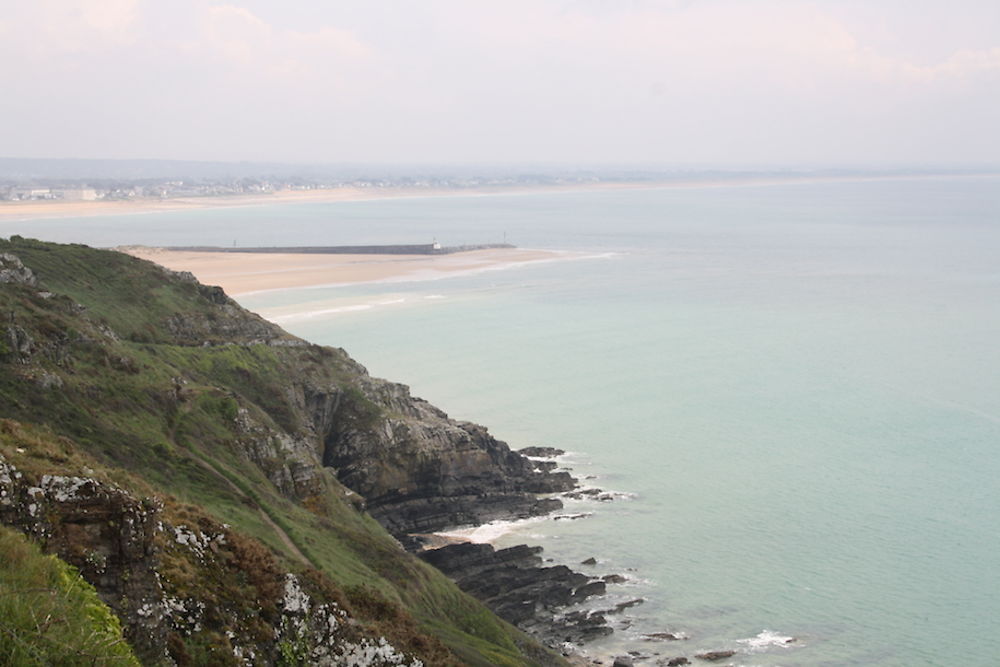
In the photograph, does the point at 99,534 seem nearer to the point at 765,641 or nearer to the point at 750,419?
the point at 765,641

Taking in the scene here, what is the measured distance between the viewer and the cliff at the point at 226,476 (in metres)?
15.0

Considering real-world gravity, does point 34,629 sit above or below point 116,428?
above

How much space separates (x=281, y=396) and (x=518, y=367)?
96.9 ft

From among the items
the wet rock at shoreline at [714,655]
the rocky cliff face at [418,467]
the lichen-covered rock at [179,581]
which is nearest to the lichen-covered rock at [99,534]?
the lichen-covered rock at [179,581]

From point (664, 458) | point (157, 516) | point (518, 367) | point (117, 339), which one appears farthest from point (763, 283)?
point (157, 516)

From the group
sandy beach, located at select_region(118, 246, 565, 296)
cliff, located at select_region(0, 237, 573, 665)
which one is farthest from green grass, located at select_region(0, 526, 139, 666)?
sandy beach, located at select_region(118, 246, 565, 296)

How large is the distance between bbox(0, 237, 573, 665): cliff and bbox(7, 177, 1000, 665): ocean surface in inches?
171

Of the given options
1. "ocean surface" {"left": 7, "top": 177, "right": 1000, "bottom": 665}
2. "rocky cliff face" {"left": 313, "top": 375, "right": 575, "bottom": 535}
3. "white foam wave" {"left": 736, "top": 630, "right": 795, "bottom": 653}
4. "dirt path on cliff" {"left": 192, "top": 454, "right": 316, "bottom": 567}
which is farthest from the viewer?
"rocky cliff face" {"left": 313, "top": 375, "right": 575, "bottom": 535}

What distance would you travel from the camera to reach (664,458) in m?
48.2

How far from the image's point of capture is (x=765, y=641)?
101ft

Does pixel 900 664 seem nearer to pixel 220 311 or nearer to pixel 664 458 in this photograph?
pixel 664 458

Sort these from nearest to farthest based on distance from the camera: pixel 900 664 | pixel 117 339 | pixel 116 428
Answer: pixel 116 428
pixel 900 664
pixel 117 339

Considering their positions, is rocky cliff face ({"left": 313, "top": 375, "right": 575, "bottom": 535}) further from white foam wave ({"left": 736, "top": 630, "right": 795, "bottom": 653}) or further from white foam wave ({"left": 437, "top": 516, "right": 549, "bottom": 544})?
white foam wave ({"left": 736, "top": 630, "right": 795, "bottom": 653})

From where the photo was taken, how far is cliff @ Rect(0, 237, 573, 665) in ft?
49.2
